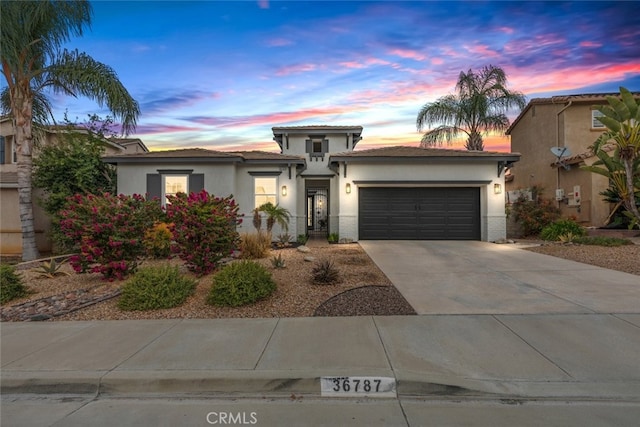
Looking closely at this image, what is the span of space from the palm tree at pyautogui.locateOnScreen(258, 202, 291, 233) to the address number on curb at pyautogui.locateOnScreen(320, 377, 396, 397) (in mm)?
10775

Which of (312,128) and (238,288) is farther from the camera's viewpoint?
(312,128)

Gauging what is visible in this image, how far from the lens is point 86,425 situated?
9.55 feet

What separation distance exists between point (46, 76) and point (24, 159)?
2.91 meters

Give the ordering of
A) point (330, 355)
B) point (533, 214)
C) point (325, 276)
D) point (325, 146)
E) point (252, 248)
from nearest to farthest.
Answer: point (330, 355)
point (325, 276)
point (252, 248)
point (533, 214)
point (325, 146)

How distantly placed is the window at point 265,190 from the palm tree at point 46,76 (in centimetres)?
521

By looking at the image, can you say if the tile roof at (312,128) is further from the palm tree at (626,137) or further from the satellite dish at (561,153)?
the palm tree at (626,137)

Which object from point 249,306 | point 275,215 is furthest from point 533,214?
point 249,306

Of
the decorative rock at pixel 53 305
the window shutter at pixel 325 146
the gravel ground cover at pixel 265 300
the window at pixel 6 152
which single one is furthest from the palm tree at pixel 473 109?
the window at pixel 6 152

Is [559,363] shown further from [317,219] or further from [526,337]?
[317,219]

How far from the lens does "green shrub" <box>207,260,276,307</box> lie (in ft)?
18.7

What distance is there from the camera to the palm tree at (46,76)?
35.2ft

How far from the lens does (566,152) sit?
17234 millimetres

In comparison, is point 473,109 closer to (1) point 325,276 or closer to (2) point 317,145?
(2) point 317,145

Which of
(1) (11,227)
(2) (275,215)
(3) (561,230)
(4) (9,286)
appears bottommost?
(4) (9,286)
